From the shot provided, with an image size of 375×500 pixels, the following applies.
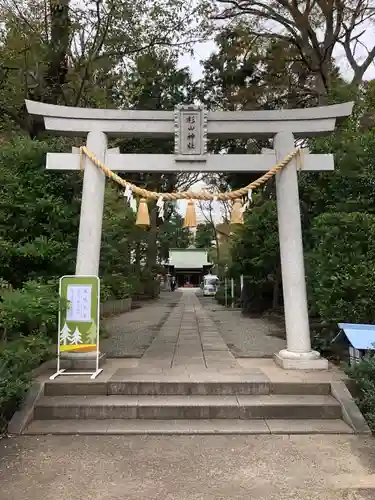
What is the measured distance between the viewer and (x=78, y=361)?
629 cm

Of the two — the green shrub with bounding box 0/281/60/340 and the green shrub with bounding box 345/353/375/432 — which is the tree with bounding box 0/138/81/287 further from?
the green shrub with bounding box 345/353/375/432

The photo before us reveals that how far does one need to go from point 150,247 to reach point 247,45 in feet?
45.5

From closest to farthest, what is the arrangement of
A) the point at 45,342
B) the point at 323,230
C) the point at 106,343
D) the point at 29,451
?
the point at 29,451
the point at 45,342
the point at 323,230
the point at 106,343

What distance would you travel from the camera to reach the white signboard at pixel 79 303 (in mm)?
5984

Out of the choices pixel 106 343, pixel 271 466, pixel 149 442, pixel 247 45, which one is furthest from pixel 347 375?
pixel 247 45

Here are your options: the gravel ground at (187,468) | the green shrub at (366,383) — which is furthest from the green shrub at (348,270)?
the gravel ground at (187,468)

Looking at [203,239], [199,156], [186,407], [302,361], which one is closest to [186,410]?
[186,407]

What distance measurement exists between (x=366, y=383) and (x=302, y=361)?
5.49 feet

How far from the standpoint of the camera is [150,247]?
2609cm

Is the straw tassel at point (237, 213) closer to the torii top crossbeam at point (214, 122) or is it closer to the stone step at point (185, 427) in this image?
the torii top crossbeam at point (214, 122)

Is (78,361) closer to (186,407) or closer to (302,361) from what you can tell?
(186,407)

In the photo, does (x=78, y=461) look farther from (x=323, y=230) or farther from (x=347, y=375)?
(x=323, y=230)

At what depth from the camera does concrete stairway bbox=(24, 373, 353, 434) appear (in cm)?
476

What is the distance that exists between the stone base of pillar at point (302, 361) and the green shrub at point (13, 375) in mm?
3657
